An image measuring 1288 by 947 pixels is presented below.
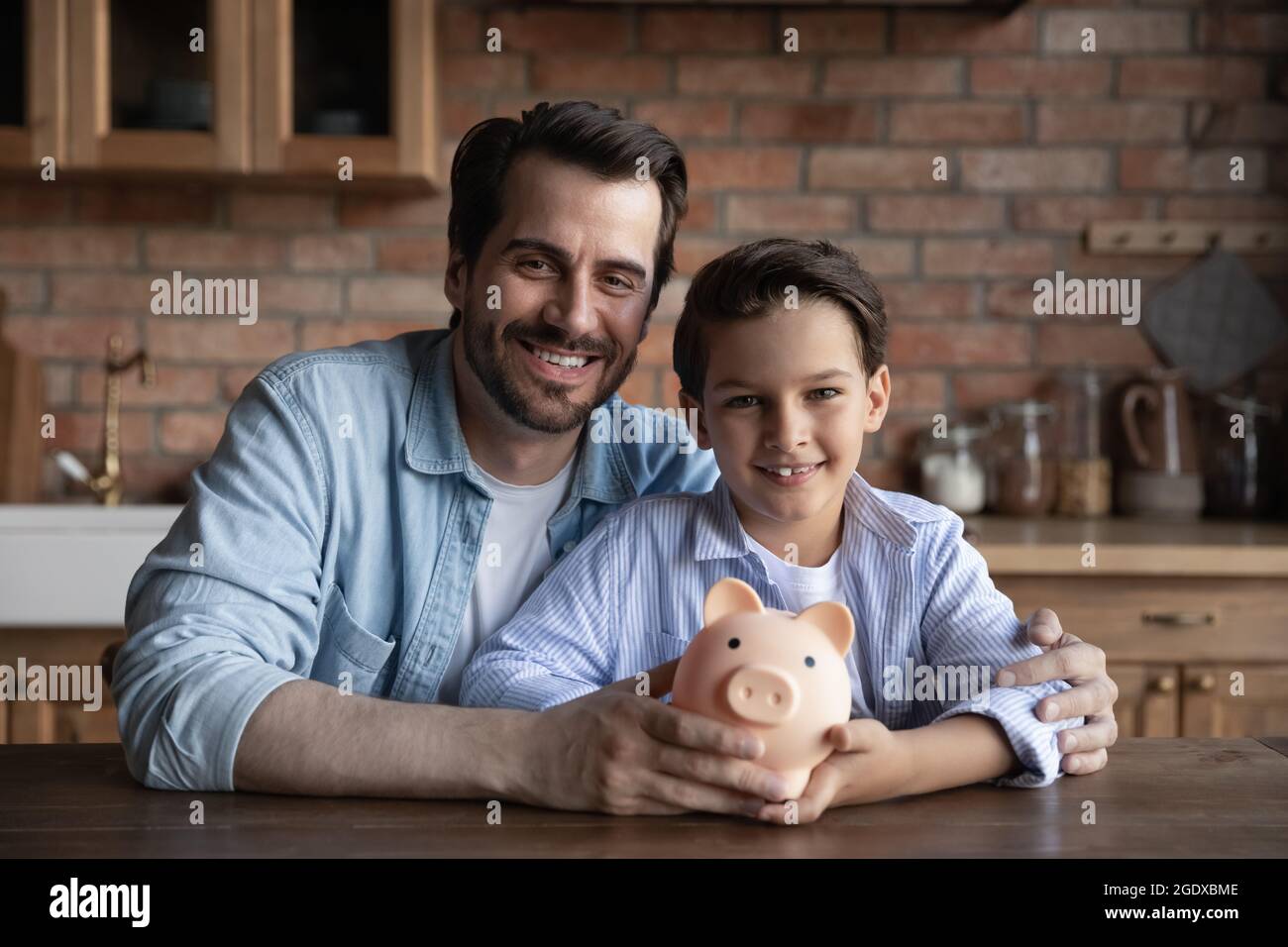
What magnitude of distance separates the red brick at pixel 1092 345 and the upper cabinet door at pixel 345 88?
1400 mm

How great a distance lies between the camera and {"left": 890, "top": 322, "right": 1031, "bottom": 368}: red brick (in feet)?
8.89

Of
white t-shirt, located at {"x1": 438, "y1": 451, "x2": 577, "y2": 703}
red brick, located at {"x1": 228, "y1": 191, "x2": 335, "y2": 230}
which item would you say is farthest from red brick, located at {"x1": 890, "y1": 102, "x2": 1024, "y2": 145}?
white t-shirt, located at {"x1": 438, "y1": 451, "x2": 577, "y2": 703}

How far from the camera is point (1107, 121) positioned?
2689mm

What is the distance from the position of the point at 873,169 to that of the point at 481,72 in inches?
35.1

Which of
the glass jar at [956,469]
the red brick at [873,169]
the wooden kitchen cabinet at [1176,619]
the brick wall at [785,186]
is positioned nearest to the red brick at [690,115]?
the brick wall at [785,186]

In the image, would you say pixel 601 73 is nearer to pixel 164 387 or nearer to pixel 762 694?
pixel 164 387

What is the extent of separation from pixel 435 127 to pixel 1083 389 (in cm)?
153

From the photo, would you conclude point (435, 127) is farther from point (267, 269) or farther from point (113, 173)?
point (113, 173)

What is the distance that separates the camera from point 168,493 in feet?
8.82

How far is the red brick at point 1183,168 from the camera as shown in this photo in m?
2.70

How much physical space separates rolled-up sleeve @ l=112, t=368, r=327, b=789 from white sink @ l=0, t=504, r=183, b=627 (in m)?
1.00

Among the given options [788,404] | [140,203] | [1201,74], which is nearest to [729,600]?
[788,404]

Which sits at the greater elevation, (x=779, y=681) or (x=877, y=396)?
(x=877, y=396)
